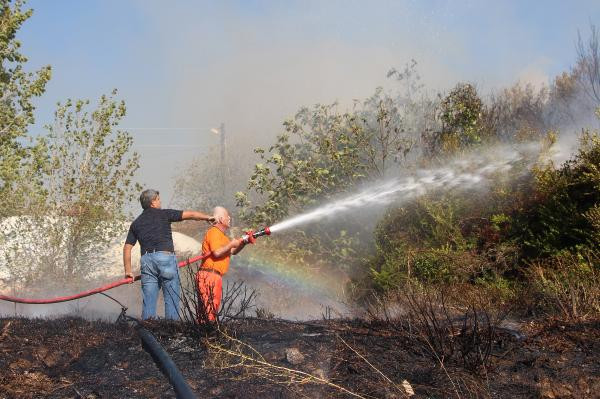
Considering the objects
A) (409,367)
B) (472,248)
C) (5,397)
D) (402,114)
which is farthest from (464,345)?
(402,114)

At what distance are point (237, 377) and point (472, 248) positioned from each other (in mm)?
5387

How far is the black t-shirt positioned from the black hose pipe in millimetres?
2416

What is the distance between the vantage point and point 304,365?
399cm

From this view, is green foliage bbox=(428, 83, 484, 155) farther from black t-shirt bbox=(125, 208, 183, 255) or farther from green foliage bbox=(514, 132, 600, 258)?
black t-shirt bbox=(125, 208, 183, 255)

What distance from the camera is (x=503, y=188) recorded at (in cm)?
895

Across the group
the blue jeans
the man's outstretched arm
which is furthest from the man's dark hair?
the blue jeans

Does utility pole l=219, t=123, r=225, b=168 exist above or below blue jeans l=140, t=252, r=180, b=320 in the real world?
above

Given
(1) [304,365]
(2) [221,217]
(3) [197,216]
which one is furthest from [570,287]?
(3) [197,216]

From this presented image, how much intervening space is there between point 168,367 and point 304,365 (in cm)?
85

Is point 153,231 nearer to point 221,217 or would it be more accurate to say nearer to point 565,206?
point 221,217

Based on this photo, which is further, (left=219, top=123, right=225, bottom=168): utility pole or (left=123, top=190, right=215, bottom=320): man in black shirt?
(left=219, top=123, right=225, bottom=168): utility pole

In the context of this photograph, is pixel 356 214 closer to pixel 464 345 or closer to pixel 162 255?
pixel 162 255

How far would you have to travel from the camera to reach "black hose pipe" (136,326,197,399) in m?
3.20

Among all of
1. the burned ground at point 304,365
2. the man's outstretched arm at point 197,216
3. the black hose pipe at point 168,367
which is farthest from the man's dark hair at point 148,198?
the black hose pipe at point 168,367
